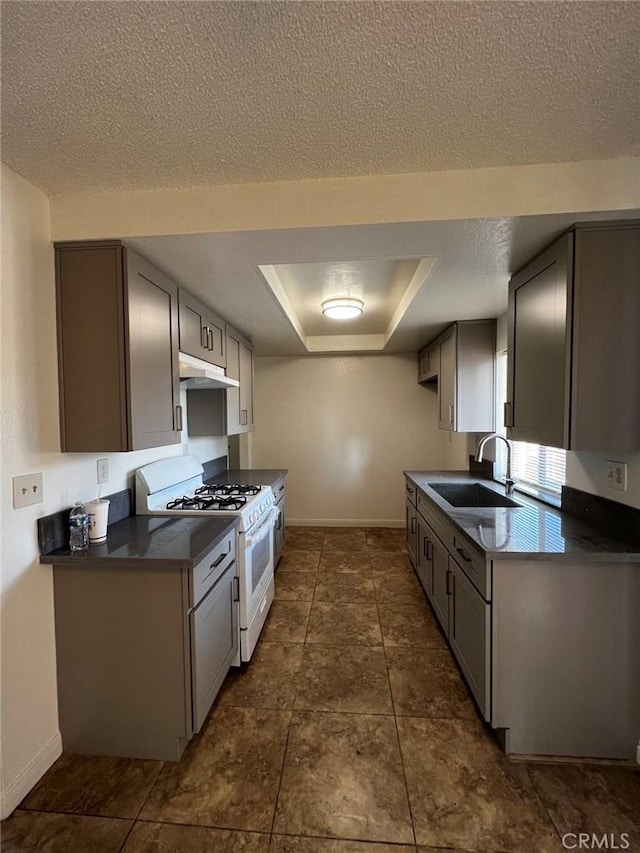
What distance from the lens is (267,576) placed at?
99.5 inches

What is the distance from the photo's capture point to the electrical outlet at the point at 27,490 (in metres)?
1.34

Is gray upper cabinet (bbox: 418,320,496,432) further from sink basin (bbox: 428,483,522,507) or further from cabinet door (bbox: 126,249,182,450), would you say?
cabinet door (bbox: 126,249,182,450)

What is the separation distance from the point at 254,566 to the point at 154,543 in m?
0.77

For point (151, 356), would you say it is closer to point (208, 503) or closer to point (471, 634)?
point (208, 503)

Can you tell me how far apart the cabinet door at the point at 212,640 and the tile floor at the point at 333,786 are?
0.18m

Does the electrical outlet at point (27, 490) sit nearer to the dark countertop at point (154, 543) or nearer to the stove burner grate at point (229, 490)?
the dark countertop at point (154, 543)

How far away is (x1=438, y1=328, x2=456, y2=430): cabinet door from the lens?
3031 mm

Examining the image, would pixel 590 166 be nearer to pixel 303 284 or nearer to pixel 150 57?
pixel 150 57

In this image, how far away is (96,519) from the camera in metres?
1.61

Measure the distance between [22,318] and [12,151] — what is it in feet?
1.93

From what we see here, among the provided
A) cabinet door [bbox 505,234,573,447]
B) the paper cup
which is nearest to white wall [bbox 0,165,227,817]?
the paper cup

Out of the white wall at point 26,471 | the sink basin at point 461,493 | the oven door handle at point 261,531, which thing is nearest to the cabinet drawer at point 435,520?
the sink basin at point 461,493

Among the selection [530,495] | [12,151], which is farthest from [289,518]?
[12,151]

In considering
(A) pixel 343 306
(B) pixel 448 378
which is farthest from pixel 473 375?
(A) pixel 343 306
